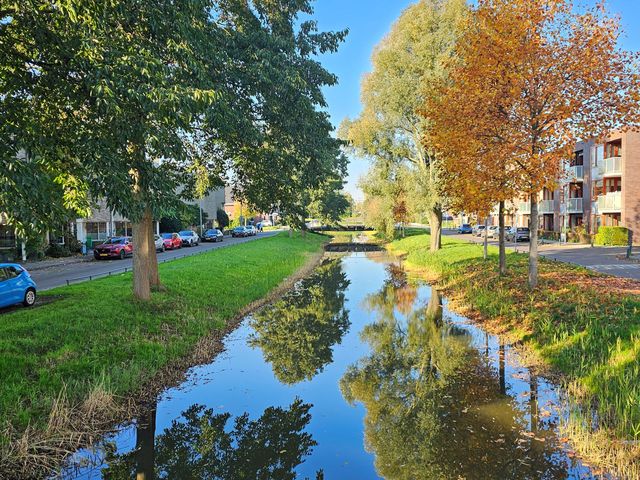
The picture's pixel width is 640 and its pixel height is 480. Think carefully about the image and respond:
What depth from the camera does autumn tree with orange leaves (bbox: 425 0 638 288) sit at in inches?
508

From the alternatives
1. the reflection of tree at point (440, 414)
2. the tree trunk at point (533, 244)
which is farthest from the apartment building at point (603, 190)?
the reflection of tree at point (440, 414)

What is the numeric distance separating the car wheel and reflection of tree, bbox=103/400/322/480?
8.80 meters

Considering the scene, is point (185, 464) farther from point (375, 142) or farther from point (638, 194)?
point (638, 194)

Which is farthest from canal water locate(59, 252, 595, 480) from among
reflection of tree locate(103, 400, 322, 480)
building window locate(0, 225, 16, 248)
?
building window locate(0, 225, 16, 248)

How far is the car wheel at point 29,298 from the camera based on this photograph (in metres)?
14.3

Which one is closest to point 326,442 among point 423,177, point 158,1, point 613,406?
point 613,406

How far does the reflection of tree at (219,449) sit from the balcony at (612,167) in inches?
1481

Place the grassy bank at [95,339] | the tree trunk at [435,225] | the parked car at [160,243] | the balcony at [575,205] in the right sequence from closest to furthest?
1. the grassy bank at [95,339]
2. the tree trunk at [435,225]
3. the parked car at [160,243]
4. the balcony at [575,205]

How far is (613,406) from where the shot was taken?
7.37 meters

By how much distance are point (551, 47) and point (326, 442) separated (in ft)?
40.2

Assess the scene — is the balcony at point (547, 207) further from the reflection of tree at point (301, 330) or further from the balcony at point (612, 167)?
the reflection of tree at point (301, 330)

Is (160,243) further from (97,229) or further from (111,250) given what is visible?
(97,229)

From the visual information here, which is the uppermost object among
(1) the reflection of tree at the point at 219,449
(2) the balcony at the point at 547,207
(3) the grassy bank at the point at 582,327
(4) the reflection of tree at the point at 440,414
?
(2) the balcony at the point at 547,207

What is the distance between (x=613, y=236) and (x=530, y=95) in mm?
25455
